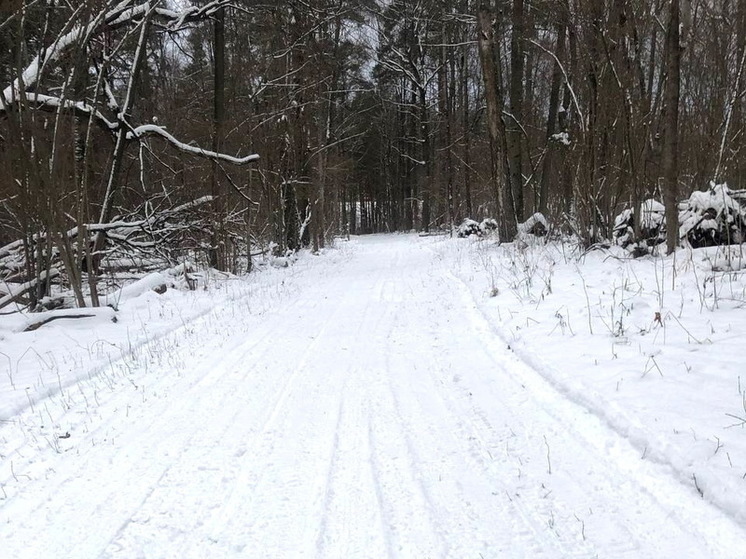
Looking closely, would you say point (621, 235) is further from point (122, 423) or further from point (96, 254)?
point (96, 254)

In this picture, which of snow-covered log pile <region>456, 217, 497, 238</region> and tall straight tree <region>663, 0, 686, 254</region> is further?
snow-covered log pile <region>456, 217, 497, 238</region>

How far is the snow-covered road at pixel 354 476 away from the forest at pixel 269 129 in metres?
4.76

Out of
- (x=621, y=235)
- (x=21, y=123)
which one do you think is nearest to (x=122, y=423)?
(x=21, y=123)

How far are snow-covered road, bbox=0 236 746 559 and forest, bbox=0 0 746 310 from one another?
187 inches

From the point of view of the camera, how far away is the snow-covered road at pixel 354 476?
2.33 metres

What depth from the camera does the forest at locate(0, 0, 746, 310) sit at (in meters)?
7.34

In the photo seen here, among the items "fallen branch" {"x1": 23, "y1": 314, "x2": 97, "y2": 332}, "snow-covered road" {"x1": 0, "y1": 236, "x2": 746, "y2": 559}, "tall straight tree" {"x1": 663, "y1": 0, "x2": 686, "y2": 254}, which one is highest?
"tall straight tree" {"x1": 663, "y1": 0, "x2": 686, "y2": 254}

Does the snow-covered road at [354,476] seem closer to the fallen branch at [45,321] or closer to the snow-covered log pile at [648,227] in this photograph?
the fallen branch at [45,321]

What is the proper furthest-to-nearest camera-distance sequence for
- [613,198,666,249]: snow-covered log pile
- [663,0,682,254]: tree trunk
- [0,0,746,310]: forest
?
[613,198,666,249]: snow-covered log pile
[0,0,746,310]: forest
[663,0,682,254]: tree trunk

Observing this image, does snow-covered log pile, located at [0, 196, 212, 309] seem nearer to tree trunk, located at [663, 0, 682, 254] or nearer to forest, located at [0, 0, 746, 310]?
forest, located at [0, 0, 746, 310]

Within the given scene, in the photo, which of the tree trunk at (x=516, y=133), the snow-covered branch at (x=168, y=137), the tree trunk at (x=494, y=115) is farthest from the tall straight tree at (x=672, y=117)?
the snow-covered branch at (x=168, y=137)

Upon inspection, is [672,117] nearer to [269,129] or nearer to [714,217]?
[714,217]

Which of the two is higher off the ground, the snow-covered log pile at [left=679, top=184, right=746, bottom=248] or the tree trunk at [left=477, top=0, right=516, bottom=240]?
the tree trunk at [left=477, top=0, right=516, bottom=240]

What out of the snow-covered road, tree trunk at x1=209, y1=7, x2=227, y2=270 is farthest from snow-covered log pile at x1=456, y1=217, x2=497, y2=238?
the snow-covered road
